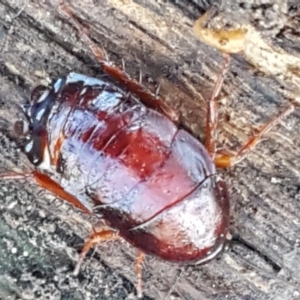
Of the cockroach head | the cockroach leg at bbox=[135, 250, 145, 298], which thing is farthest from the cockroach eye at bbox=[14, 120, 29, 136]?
the cockroach leg at bbox=[135, 250, 145, 298]

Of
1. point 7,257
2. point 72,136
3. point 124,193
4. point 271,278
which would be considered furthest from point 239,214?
point 7,257

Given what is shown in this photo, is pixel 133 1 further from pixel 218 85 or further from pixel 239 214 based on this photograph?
pixel 239 214

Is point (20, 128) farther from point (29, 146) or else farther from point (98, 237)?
point (98, 237)

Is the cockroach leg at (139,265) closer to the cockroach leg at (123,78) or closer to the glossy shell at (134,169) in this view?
the glossy shell at (134,169)

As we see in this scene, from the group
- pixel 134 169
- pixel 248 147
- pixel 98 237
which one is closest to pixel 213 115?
pixel 248 147

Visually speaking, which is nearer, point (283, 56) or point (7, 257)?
point (283, 56)

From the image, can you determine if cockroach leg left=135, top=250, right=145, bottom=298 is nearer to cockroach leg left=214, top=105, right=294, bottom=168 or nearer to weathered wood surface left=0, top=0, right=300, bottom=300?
weathered wood surface left=0, top=0, right=300, bottom=300
